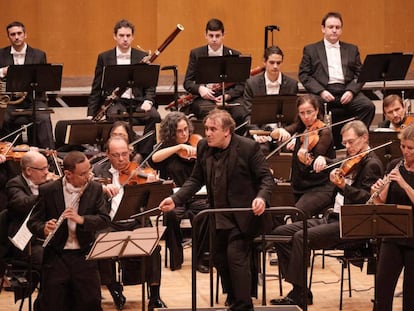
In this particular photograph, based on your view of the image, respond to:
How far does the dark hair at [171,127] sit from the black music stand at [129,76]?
46.9 inches

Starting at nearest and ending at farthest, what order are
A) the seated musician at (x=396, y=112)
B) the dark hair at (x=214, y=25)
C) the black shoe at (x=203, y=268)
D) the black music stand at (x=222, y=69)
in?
the black shoe at (x=203, y=268) < the seated musician at (x=396, y=112) < the black music stand at (x=222, y=69) < the dark hair at (x=214, y=25)

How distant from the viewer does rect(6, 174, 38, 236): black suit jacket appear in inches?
286

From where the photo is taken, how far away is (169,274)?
864cm

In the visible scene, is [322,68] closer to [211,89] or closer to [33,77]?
[211,89]

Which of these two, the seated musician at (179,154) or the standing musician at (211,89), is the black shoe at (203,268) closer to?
the seated musician at (179,154)

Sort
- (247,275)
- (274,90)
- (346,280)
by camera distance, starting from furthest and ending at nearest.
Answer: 1. (274,90)
2. (346,280)
3. (247,275)

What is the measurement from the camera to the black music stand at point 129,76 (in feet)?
32.6

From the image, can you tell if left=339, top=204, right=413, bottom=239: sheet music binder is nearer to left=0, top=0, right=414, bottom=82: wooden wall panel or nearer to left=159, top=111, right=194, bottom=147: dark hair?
left=159, top=111, right=194, bottom=147: dark hair

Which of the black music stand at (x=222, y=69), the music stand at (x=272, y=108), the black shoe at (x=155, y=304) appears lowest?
the black shoe at (x=155, y=304)

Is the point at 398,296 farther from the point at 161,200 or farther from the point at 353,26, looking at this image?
the point at 353,26

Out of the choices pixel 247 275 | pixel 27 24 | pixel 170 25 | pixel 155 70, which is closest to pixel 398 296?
pixel 247 275

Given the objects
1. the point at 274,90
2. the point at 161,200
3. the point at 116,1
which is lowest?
the point at 161,200

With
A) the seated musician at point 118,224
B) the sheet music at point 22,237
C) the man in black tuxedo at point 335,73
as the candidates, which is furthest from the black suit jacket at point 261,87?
the sheet music at point 22,237

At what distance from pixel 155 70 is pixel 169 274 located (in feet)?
8.11
